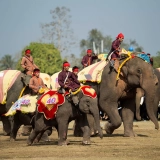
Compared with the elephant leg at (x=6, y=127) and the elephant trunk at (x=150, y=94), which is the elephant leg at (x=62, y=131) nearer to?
the elephant trunk at (x=150, y=94)

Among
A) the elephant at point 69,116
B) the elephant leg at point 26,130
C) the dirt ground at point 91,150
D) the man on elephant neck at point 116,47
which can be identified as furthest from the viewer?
the elephant leg at point 26,130

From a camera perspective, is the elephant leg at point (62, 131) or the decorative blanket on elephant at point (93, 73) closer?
the elephant leg at point (62, 131)

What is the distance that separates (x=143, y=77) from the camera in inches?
755

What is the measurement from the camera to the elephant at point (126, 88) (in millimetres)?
19172

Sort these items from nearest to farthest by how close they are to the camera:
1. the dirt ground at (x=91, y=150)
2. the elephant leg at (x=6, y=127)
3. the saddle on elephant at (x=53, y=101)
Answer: the dirt ground at (x=91, y=150) < the saddle on elephant at (x=53, y=101) < the elephant leg at (x=6, y=127)

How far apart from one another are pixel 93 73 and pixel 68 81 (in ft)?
11.1

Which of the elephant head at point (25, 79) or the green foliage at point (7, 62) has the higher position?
the green foliage at point (7, 62)

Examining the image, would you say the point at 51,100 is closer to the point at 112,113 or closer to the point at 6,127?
the point at 112,113

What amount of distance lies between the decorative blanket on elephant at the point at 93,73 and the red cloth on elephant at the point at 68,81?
3088 mm

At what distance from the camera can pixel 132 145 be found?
16391 mm

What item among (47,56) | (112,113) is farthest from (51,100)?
(47,56)

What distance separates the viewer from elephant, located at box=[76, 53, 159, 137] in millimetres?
19172

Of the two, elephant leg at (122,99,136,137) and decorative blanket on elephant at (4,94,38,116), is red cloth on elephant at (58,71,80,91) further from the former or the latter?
elephant leg at (122,99,136,137)

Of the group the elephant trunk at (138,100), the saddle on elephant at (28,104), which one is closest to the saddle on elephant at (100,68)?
the elephant trunk at (138,100)
